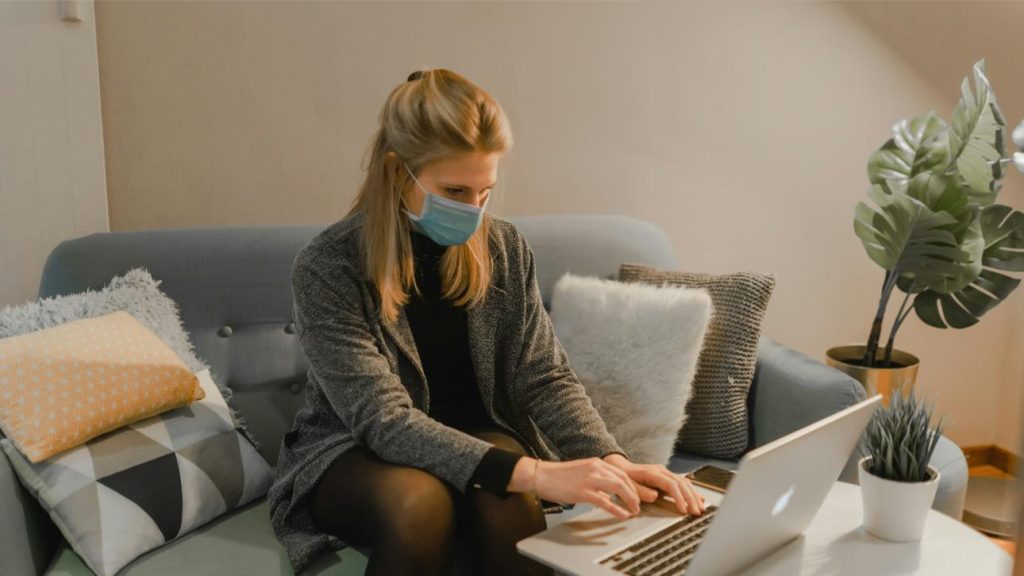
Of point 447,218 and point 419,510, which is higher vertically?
point 447,218

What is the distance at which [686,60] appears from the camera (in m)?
2.51

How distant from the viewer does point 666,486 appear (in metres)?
1.31

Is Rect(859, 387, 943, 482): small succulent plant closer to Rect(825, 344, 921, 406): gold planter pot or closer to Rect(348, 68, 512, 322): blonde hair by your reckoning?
Rect(348, 68, 512, 322): blonde hair

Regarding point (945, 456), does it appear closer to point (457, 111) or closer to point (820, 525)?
point (820, 525)

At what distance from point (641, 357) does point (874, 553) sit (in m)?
0.71

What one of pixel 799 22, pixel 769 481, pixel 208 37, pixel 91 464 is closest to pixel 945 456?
pixel 769 481

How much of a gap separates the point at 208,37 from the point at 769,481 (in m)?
1.60

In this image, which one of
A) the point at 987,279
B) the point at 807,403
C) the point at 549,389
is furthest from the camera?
the point at 987,279

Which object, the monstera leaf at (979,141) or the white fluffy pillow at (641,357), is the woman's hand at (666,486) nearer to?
the white fluffy pillow at (641,357)

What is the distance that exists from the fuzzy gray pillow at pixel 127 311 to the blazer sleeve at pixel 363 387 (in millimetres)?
367

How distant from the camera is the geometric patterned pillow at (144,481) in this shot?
146 centimetres

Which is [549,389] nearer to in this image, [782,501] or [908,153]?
[782,501]

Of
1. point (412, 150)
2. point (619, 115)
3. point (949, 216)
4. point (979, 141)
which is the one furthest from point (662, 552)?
point (619, 115)

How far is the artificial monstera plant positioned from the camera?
205 centimetres
